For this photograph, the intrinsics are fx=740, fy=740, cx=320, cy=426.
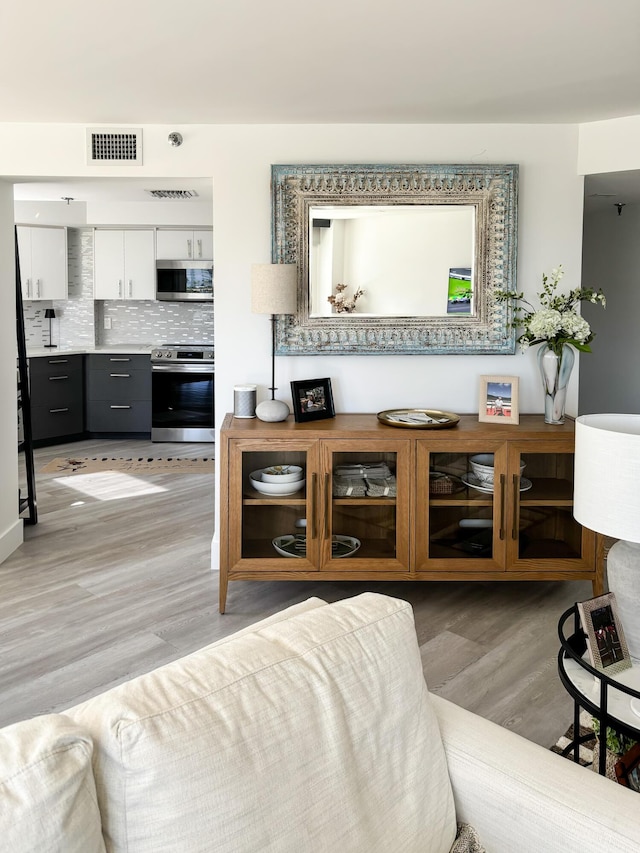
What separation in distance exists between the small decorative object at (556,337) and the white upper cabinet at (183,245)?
4.35 metres

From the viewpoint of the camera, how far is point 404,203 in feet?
12.3

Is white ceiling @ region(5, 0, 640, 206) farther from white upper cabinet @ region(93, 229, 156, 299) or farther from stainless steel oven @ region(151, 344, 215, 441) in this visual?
white upper cabinet @ region(93, 229, 156, 299)

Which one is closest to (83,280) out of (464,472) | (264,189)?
(264,189)

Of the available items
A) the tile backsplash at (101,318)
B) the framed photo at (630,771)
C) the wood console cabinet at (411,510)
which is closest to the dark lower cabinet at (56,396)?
the tile backsplash at (101,318)

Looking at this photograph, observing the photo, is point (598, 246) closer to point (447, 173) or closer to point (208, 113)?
point (447, 173)

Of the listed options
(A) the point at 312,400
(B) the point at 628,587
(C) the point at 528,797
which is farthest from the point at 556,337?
(C) the point at 528,797

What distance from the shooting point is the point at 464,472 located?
3414mm

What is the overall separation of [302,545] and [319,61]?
79.9 inches

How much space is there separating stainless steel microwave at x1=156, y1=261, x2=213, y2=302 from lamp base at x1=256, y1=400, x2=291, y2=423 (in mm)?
4046

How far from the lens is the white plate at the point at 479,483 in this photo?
3.42m

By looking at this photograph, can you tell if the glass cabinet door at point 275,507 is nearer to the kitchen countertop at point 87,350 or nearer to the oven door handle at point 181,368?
the oven door handle at point 181,368

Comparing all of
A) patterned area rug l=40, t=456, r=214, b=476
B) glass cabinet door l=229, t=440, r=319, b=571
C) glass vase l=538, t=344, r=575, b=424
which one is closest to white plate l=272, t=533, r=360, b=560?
glass cabinet door l=229, t=440, r=319, b=571

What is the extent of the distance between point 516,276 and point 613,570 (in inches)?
91.1

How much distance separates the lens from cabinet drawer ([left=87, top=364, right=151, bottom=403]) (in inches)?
293
